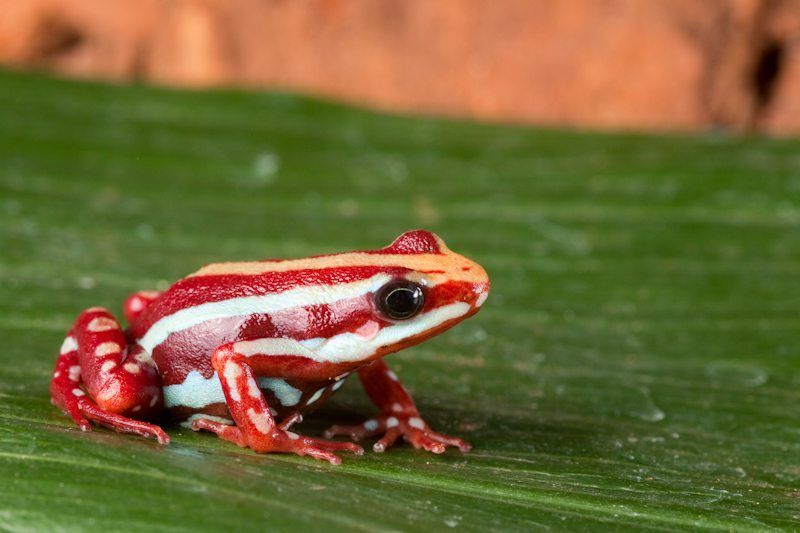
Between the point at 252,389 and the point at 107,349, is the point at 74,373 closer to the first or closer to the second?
the point at 107,349

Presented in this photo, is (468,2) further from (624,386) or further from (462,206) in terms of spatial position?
(624,386)

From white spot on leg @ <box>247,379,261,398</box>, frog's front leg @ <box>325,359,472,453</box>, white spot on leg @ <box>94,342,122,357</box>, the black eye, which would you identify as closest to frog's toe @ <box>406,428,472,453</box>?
frog's front leg @ <box>325,359,472,453</box>

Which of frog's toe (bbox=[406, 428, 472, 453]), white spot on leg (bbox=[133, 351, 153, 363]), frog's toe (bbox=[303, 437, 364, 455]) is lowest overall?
frog's toe (bbox=[303, 437, 364, 455])

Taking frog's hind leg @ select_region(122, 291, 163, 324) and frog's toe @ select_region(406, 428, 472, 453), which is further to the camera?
frog's hind leg @ select_region(122, 291, 163, 324)

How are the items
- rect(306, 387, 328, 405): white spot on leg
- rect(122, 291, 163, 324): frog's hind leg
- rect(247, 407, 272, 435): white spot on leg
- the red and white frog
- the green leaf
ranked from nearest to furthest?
the green leaf < rect(247, 407, 272, 435): white spot on leg < the red and white frog < rect(306, 387, 328, 405): white spot on leg < rect(122, 291, 163, 324): frog's hind leg

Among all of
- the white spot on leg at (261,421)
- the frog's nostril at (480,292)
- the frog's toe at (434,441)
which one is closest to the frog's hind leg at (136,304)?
the white spot on leg at (261,421)

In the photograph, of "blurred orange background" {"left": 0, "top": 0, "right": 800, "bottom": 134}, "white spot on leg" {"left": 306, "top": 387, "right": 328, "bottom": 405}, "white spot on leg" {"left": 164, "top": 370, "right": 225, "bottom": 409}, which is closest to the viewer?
"white spot on leg" {"left": 164, "top": 370, "right": 225, "bottom": 409}

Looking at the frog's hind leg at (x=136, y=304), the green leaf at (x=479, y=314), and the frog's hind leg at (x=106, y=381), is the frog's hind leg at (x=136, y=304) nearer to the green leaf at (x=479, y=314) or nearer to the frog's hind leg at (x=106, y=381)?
the frog's hind leg at (x=106, y=381)

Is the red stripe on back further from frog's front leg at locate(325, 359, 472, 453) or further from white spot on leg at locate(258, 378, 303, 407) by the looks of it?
frog's front leg at locate(325, 359, 472, 453)
